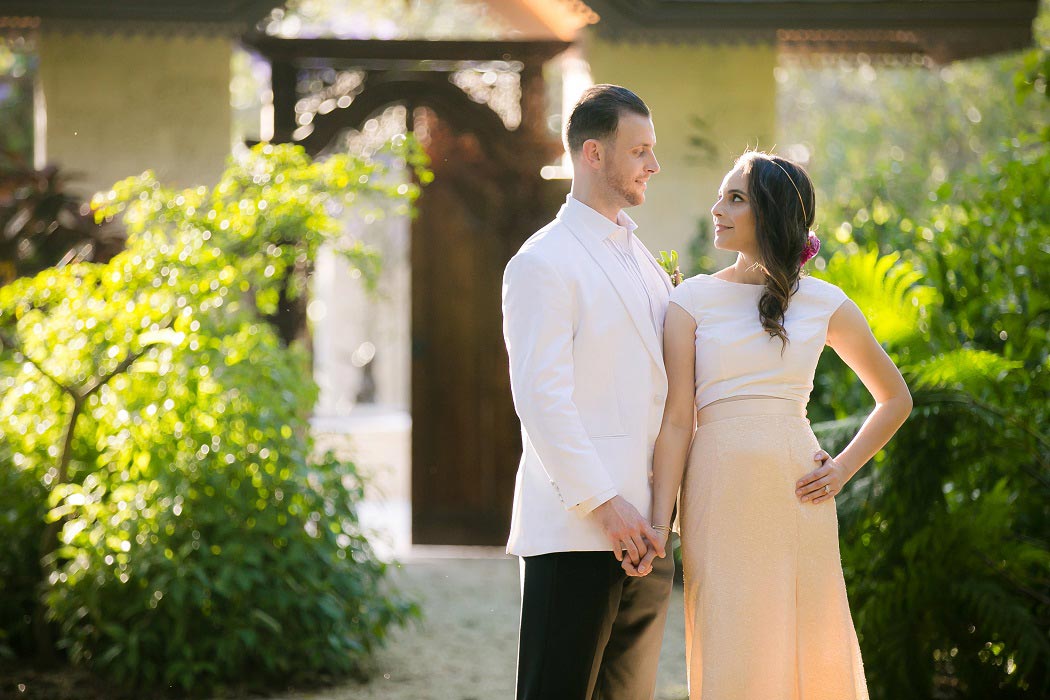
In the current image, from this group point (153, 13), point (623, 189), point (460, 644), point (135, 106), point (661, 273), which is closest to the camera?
point (623, 189)

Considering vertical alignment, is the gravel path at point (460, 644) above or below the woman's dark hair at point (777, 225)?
below

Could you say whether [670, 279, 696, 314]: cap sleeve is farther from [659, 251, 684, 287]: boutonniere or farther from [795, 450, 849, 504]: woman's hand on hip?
[795, 450, 849, 504]: woman's hand on hip

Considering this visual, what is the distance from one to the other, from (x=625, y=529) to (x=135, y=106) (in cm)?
647

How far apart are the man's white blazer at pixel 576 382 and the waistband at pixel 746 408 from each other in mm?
144

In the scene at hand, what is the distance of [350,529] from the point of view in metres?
5.59

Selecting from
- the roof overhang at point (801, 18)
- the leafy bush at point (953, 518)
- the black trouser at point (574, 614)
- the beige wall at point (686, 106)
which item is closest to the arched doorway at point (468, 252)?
the beige wall at point (686, 106)

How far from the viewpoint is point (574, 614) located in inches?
105

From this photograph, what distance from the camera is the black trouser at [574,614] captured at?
8.70 ft

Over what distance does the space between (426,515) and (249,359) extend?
403 cm

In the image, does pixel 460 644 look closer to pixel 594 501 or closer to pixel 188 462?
pixel 188 462

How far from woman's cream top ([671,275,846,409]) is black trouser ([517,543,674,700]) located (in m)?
0.50

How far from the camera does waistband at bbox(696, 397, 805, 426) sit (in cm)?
286

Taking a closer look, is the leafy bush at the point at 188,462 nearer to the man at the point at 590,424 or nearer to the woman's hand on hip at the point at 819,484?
the man at the point at 590,424

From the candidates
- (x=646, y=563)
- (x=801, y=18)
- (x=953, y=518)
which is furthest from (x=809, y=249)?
(x=801, y=18)
